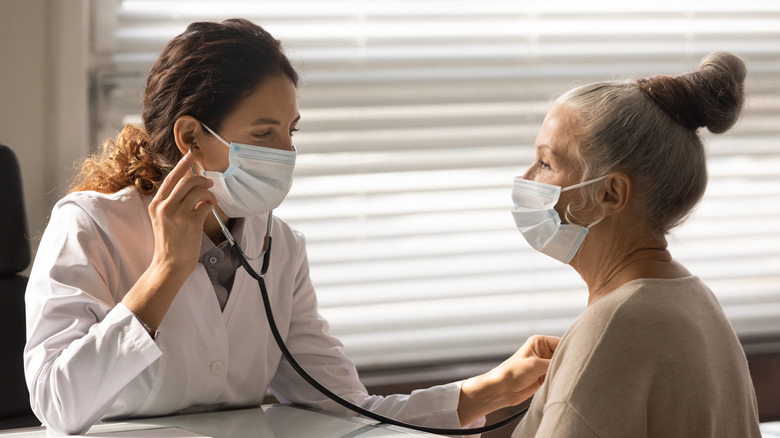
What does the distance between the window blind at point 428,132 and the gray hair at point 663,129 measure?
43.7 inches

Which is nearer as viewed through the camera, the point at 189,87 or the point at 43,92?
the point at 189,87

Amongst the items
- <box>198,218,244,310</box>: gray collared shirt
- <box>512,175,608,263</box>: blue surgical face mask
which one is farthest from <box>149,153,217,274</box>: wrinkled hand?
<box>512,175,608,263</box>: blue surgical face mask

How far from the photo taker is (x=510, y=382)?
1.60 m

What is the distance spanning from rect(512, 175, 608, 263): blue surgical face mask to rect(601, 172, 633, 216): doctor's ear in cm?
3

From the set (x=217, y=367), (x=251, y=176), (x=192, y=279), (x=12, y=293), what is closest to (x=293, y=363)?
(x=217, y=367)

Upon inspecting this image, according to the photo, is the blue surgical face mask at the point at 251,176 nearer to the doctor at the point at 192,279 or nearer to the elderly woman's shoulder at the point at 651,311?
the doctor at the point at 192,279

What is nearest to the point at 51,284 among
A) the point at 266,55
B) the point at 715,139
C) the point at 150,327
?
the point at 150,327

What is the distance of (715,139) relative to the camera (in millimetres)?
2662

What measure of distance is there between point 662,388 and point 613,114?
0.46 meters

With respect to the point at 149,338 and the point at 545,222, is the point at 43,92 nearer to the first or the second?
the point at 149,338

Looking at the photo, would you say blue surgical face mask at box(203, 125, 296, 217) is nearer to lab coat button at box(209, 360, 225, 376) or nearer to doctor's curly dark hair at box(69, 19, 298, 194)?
doctor's curly dark hair at box(69, 19, 298, 194)

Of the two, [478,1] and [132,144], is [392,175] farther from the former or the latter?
[132,144]

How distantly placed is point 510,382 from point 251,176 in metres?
0.65

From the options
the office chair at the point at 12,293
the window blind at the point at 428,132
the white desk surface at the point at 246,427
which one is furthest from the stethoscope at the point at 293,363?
the window blind at the point at 428,132
